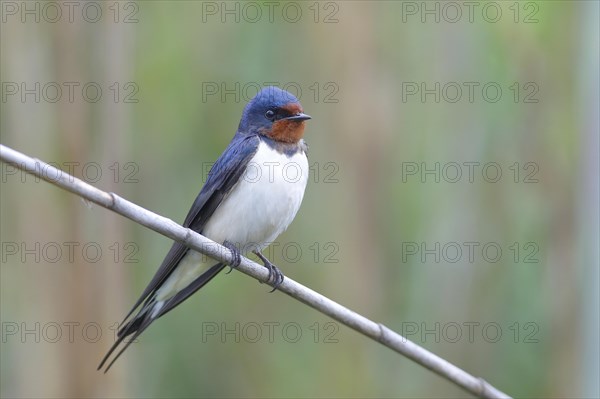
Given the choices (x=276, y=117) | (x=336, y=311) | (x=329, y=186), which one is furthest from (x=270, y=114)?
(x=336, y=311)

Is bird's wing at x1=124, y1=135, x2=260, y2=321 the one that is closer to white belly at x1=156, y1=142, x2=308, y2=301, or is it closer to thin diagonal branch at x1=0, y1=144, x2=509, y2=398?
white belly at x1=156, y1=142, x2=308, y2=301

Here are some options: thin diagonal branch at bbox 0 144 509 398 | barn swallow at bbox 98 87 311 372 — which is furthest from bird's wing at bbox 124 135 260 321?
thin diagonal branch at bbox 0 144 509 398

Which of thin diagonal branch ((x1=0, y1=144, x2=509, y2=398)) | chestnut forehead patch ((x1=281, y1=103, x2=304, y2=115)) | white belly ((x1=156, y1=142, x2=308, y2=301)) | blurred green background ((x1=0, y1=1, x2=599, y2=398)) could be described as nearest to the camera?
thin diagonal branch ((x1=0, y1=144, x2=509, y2=398))

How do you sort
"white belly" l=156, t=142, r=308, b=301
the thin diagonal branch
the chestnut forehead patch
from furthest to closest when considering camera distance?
the chestnut forehead patch < "white belly" l=156, t=142, r=308, b=301 < the thin diagonal branch

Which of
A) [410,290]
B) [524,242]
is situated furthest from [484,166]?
[410,290]

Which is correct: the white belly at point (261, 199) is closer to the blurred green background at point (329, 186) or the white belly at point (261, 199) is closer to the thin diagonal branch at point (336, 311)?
the thin diagonal branch at point (336, 311)

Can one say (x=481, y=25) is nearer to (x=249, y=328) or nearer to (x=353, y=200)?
(x=353, y=200)
